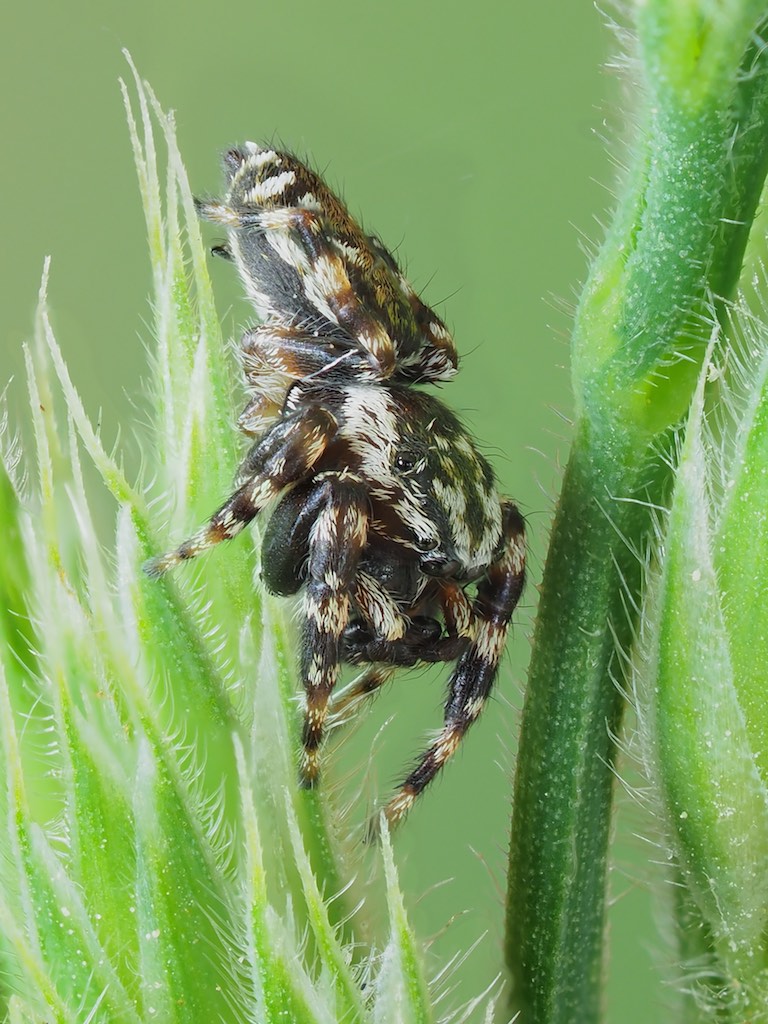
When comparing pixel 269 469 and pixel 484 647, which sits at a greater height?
pixel 269 469

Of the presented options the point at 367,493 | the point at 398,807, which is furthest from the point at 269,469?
the point at 398,807

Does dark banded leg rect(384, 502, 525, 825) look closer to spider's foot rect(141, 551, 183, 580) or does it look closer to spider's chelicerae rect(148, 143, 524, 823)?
spider's chelicerae rect(148, 143, 524, 823)

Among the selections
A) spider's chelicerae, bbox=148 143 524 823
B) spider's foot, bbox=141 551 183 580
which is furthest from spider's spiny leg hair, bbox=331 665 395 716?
spider's foot, bbox=141 551 183 580

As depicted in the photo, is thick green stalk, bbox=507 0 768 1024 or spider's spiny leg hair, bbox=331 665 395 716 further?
spider's spiny leg hair, bbox=331 665 395 716

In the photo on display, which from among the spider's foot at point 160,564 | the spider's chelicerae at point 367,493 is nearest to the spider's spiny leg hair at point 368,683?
the spider's chelicerae at point 367,493

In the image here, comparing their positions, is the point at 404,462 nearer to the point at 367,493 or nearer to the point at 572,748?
the point at 367,493

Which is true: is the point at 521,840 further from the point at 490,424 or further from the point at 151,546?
the point at 490,424
